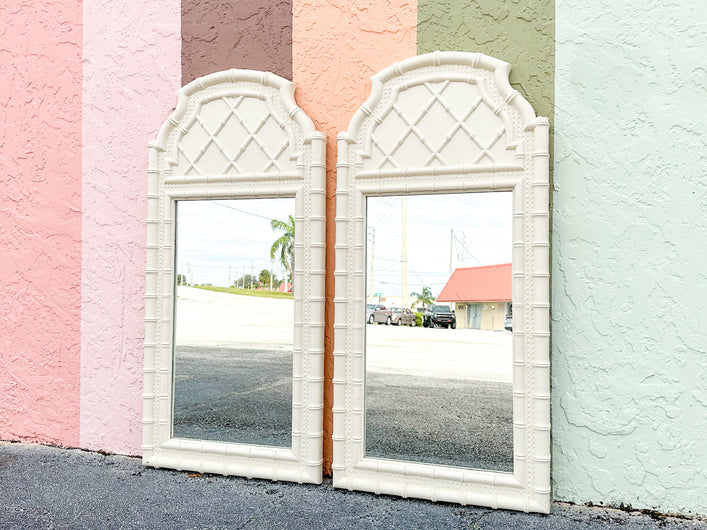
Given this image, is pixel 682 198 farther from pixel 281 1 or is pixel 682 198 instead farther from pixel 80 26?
→ pixel 80 26

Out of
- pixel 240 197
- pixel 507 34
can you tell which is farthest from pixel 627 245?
pixel 240 197

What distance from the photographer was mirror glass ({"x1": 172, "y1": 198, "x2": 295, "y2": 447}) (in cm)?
361

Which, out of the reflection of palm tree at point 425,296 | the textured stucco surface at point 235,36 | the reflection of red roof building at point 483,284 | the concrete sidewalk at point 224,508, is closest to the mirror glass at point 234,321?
the concrete sidewalk at point 224,508

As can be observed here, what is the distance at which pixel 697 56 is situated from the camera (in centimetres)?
312

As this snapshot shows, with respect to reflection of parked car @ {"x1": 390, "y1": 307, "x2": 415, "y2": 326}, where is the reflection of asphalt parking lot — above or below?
below

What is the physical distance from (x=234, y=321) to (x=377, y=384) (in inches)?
39.1

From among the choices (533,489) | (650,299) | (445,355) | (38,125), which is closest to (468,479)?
(533,489)

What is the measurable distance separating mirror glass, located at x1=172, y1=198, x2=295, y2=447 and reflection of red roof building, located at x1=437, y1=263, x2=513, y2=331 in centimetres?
105

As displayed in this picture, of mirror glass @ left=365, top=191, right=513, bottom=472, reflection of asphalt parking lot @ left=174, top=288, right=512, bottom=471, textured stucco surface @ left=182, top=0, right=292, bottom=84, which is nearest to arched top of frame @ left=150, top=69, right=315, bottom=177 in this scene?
textured stucco surface @ left=182, top=0, right=292, bottom=84

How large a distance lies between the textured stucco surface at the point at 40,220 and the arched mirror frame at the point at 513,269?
203 cm

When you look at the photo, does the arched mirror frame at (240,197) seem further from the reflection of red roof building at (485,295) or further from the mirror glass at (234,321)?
the reflection of red roof building at (485,295)

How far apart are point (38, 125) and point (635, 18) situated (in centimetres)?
400

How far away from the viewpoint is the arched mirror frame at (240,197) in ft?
11.6

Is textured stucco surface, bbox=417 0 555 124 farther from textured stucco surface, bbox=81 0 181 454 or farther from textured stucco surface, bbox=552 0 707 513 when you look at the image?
textured stucco surface, bbox=81 0 181 454
